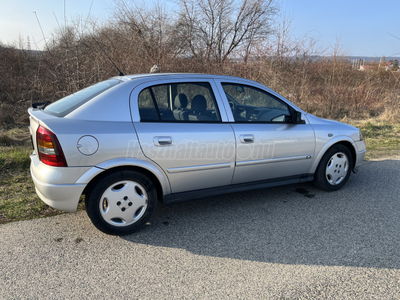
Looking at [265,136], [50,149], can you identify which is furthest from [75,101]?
[265,136]

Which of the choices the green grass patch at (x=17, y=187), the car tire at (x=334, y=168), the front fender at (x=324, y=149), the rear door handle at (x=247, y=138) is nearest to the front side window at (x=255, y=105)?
the rear door handle at (x=247, y=138)

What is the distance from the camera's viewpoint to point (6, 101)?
10.6 meters

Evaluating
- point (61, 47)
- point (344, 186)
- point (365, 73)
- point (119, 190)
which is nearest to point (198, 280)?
point (119, 190)

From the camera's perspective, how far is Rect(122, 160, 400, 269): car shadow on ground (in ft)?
10.1

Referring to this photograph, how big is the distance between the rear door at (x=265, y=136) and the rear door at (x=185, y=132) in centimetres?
18

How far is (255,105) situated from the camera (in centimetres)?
445

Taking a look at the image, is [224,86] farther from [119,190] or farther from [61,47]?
[61,47]

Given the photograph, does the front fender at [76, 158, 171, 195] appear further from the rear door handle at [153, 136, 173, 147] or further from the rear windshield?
the rear windshield

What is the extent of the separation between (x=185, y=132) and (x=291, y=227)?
1.63 meters

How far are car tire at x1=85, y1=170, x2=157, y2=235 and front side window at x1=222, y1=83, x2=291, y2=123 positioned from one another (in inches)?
61.1

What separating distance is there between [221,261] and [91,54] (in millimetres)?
7078

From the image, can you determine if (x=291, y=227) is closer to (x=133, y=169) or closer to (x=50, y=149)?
(x=133, y=169)

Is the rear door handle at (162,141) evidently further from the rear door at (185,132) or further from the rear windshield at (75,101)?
the rear windshield at (75,101)

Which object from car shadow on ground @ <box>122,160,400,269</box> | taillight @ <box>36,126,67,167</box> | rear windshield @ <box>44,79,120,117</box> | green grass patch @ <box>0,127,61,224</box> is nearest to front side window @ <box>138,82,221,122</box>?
rear windshield @ <box>44,79,120,117</box>
